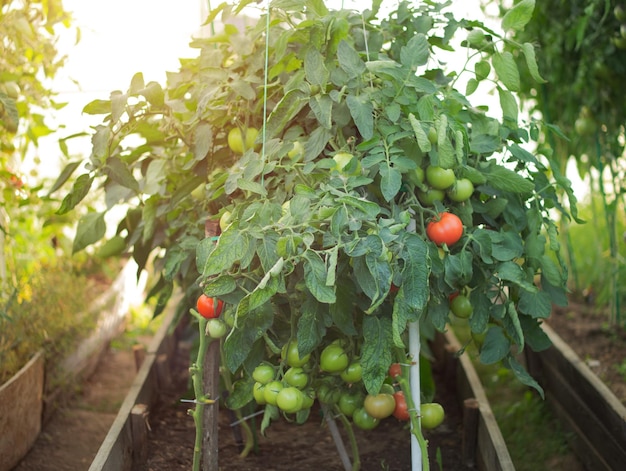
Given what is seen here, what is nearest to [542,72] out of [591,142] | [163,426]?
[591,142]

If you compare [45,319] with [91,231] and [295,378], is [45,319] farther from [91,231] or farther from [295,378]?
[295,378]

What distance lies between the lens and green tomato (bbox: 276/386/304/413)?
4.86 ft

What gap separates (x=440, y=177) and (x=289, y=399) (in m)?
0.56

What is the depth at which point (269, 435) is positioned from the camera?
242cm

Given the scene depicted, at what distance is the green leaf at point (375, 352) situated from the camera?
145 centimetres

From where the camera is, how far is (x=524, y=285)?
1562mm

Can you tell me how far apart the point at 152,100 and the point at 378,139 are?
58 centimetres

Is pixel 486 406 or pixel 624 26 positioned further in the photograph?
pixel 624 26

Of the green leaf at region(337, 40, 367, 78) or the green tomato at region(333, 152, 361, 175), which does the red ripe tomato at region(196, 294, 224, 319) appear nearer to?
the green tomato at region(333, 152, 361, 175)

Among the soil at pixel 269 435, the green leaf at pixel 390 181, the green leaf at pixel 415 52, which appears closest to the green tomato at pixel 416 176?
the green leaf at pixel 390 181

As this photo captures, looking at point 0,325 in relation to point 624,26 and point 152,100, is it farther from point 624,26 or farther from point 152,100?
point 624,26

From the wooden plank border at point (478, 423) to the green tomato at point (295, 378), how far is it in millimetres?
353

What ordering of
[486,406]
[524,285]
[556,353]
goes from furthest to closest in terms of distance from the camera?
[556,353]
[486,406]
[524,285]

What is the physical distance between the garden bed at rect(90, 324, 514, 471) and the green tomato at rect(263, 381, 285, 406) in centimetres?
44
